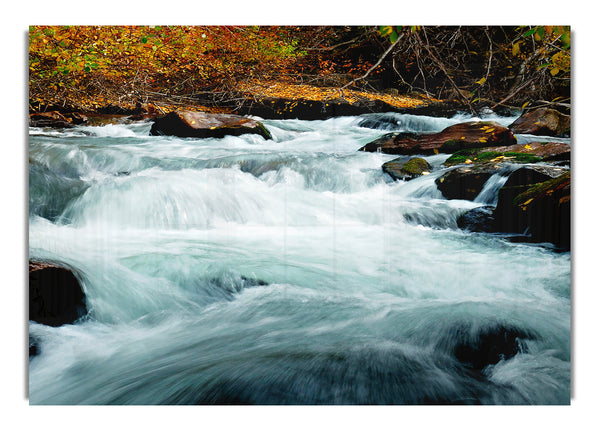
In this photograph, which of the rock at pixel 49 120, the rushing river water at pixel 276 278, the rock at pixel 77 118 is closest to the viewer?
the rushing river water at pixel 276 278

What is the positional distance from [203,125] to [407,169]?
1456 mm

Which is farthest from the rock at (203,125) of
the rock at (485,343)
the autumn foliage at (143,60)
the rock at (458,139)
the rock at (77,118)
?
the rock at (485,343)

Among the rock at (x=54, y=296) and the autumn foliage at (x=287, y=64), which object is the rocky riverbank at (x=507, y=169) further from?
the rock at (x=54, y=296)

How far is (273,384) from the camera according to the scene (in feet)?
7.91

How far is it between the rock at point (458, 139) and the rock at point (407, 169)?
87mm

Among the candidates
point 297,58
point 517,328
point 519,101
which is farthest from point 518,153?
point 297,58

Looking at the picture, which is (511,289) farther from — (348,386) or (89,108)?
(89,108)

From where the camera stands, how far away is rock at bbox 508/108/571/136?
2641mm

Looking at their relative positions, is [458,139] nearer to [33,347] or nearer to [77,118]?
[77,118]

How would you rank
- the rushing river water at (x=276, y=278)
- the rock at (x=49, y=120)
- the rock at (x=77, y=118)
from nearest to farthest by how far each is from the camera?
the rushing river water at (x=276, y=278)
the rock at (x=49, y=120)
the rock at (x=77, y=118)

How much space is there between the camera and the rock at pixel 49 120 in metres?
2.56

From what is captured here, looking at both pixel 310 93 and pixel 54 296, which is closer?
pixel 54 296

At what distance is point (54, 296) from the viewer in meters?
2.46

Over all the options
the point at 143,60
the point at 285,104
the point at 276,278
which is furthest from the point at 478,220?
the point at 143,60
